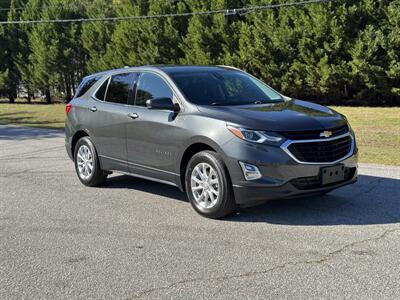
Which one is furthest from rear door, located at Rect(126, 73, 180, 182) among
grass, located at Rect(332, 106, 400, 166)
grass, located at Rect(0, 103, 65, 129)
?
grass, located at Rect(0, 103, 65, 129)

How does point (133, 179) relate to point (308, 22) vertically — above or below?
below

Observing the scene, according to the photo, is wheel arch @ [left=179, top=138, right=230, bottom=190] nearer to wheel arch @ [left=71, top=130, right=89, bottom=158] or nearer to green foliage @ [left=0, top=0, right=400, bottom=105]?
wheel arch @ [left=71, top=130, right=89, bottom=158]

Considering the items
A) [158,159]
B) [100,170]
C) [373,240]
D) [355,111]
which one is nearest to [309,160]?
[373,240]

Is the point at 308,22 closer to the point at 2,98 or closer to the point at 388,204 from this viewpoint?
the point at 388,204

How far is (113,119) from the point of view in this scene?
7254mm

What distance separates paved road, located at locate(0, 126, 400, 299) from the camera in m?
4.01

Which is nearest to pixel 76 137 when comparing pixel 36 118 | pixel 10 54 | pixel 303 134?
pixel 303 134

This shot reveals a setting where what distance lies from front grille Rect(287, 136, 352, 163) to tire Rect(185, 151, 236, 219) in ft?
2.65

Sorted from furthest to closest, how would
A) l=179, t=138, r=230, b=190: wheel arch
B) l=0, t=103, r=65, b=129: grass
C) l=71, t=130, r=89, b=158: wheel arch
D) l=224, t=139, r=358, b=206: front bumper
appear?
l=0, t=103, r=65, b=129: grass, l=71, t=130, r=89, b=158: wheel arch, l=179, t=138, r=230, b=190: wheel arch, l=224, t=139, r=358, b=206: front bumper

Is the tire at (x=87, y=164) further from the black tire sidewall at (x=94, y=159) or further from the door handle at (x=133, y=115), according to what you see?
the door handle at (x=133, y=115)

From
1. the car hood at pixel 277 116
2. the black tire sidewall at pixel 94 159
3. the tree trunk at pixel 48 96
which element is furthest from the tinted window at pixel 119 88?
the tree trunk at pixel 48 96

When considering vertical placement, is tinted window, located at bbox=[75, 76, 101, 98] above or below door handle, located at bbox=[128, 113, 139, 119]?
above

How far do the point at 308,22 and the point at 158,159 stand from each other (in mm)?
20659

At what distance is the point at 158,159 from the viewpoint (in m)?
6.52
